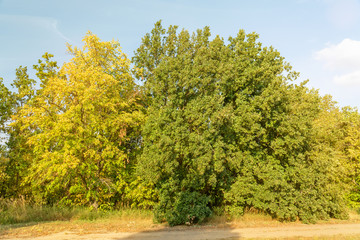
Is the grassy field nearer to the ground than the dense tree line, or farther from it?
nearer to the ground

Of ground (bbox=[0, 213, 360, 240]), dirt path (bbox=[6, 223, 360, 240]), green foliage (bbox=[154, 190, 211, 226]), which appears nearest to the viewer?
dirt path (bbox=[6, 223, 360, 240])

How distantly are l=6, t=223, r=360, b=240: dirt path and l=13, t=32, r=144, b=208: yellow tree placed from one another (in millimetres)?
4164

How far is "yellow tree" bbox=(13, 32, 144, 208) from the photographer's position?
14.1 m

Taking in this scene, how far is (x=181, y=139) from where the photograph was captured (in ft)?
45.5

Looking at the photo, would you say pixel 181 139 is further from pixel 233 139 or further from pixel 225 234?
pixel 225 234

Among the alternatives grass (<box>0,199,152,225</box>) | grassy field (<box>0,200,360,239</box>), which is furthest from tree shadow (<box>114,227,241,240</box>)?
Answer: grass (<box>0,199,152,225</box>)

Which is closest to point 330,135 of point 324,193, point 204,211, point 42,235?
point 324,193

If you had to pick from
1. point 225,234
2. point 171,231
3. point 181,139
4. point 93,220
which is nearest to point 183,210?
point 171,231

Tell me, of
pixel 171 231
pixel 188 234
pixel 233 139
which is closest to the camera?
pixel 188 234

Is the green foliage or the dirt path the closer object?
the dirt path

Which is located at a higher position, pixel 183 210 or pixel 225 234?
pixel 183 210

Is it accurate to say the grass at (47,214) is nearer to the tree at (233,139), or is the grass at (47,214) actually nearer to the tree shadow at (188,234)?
the tree at (233,139)

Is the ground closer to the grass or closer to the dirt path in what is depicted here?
the dirt path

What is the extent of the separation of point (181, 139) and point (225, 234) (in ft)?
17.5
